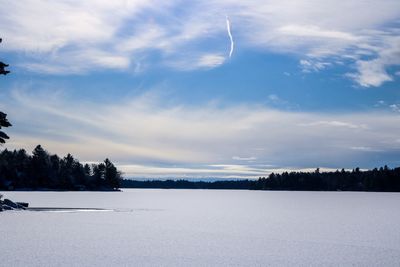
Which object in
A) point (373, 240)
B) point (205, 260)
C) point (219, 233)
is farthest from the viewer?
point (219, 233)

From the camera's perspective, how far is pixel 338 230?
47469 millimetres

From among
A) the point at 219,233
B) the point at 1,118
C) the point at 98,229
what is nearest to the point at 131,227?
the point at 98,229

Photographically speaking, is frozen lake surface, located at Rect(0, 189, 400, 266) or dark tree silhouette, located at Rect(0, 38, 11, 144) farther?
dark tree silhouette, located at Rect(0, 38, 11, 144)

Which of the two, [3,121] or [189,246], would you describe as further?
[3,121]

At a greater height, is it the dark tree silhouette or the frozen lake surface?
the dark tree silhouette

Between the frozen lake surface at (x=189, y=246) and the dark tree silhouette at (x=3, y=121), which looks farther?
the dark tree silhouette at (x=3, y=121)

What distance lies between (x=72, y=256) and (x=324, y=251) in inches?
571

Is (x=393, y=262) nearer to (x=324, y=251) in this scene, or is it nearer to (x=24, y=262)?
(x=324, y=251)

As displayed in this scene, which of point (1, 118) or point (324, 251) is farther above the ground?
Answer: point (1, 118)

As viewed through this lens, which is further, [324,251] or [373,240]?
[373,240]

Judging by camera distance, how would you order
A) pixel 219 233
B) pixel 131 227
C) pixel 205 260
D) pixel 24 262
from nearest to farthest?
1. pixel 24 262
2. pixel 205 260
3. pixel 219 233
4. pixel 131 227

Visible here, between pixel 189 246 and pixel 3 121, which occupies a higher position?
pixel 3 121

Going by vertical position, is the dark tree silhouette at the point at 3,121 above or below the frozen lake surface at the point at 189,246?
above

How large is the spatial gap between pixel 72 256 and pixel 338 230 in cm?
2781
